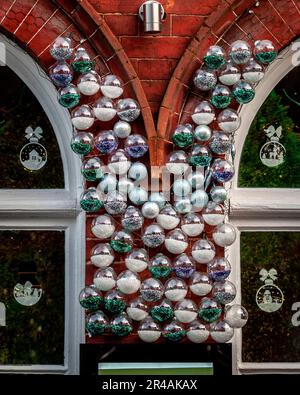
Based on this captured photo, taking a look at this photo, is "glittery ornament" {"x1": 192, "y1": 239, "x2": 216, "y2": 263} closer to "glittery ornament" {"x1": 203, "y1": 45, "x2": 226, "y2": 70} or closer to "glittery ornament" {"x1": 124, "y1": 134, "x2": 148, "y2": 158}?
"glittery ornament" {"x1": 124, "y1": 134, "x2": 148, "y2": 158}

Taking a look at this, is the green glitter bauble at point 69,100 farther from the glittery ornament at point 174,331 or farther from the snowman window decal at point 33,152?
the glittery ornament at point 174,331

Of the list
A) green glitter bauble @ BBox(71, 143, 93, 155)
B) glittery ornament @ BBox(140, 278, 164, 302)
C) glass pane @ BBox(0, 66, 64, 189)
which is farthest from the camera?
glass pane @ BBox(0, 66, 64, 189)

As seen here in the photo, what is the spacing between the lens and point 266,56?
14.0 ft

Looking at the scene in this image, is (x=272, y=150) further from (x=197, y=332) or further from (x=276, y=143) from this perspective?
(x=197, y=332)

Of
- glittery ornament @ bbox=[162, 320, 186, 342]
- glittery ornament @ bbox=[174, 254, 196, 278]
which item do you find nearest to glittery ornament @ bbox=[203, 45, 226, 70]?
glittery ornament @ bbox=[174, 254, 196, 278]

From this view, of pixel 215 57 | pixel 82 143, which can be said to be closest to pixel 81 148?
pixel 82 143

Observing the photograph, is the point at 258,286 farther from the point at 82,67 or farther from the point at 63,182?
the point at 82,67

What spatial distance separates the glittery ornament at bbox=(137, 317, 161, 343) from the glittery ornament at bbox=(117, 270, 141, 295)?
0.17 m

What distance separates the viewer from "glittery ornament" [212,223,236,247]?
4.17 meters

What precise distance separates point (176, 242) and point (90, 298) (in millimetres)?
516

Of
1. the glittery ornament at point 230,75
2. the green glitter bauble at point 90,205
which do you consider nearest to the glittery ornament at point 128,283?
the green glitter bauble at point 90,205

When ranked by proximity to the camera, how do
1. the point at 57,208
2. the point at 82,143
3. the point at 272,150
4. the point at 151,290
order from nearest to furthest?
1. the point at 151,290
2. the point at 82,143
3. the point at 57,208
4. the point at 272,150

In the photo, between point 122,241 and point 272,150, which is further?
point 272,150

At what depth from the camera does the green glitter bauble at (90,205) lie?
164 inches
